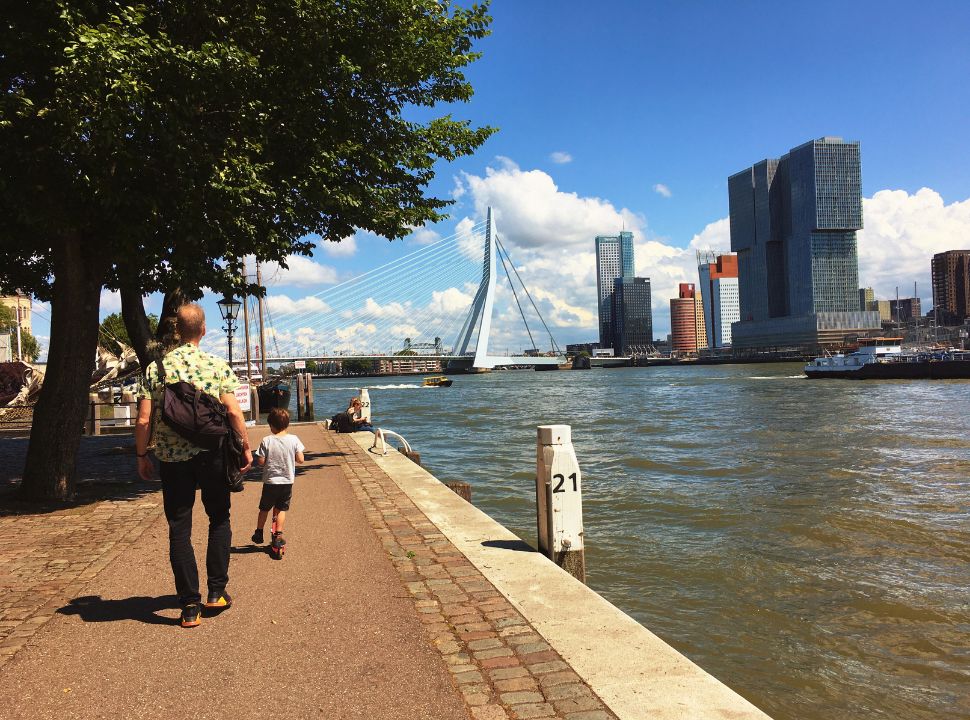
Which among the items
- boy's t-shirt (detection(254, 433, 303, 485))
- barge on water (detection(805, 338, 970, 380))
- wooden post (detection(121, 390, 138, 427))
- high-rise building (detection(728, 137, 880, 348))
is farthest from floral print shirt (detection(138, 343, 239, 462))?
high-rise building (detection(728, 137, 880, 348))

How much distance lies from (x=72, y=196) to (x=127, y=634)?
5.89m

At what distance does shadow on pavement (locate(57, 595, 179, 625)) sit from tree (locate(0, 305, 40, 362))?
214ft

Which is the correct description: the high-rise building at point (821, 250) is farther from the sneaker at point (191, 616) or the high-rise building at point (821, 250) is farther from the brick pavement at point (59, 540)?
the sneaker at point (191, 616)

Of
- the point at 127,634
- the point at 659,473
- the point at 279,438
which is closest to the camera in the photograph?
the point at 127,634

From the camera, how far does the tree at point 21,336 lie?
205 ft

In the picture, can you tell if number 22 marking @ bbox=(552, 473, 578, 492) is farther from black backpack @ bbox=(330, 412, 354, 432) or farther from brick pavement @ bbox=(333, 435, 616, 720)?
black backpack @ bbox=(330, 412, 354, 432)

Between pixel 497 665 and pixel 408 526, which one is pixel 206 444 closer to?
pixel 497 665

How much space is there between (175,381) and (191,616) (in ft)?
4.64

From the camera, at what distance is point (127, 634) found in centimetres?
402

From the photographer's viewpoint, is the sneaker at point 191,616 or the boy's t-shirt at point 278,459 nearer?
the sneaker at point 191,616

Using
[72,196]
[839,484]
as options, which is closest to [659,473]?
[839,484]

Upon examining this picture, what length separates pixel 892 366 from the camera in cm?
6869

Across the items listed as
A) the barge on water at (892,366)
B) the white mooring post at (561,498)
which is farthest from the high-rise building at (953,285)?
the white mooring post at (561,498)

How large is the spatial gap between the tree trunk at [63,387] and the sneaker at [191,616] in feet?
17.4
